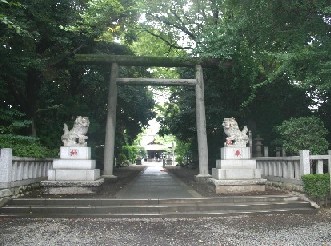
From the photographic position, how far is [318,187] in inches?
368

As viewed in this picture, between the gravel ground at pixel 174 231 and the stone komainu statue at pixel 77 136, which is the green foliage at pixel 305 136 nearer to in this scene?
the gravel ground at pixel 174 231

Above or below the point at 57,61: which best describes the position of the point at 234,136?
below

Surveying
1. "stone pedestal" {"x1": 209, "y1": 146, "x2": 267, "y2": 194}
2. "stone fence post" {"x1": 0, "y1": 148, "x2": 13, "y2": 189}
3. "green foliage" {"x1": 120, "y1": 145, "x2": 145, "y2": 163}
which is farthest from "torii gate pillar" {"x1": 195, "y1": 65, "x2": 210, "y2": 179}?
"green foliage" {"x1": 120, "y1": 145, "x2": 145, "y2": 163}

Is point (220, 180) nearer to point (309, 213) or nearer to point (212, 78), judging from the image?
point (309, 213)

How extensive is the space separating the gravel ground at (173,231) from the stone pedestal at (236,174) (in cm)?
226

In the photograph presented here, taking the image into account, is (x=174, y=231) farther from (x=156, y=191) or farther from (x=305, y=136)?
(x=305, y=136)

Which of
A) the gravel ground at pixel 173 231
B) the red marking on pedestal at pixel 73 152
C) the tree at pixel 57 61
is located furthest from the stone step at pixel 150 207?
the tree at pixel 57 61

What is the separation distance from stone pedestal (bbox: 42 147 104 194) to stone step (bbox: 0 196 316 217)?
1383 mm

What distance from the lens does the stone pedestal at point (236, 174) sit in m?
10.6

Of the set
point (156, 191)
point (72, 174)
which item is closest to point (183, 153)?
point (156, 191)

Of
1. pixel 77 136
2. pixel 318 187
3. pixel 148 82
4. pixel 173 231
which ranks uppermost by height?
pixel 148 82

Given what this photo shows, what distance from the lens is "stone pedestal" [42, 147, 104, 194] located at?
34.0 ft

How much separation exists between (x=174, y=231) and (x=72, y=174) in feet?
16.3

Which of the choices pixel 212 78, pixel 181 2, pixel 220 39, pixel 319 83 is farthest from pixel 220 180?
pixel 181 2
